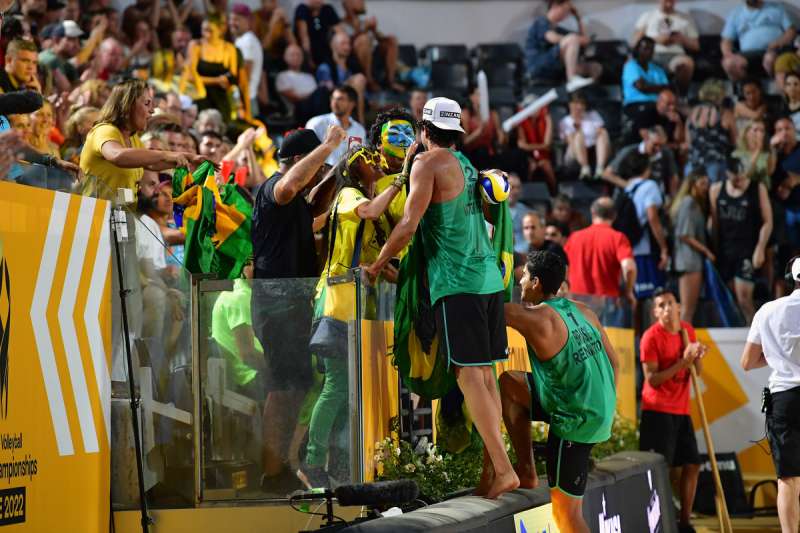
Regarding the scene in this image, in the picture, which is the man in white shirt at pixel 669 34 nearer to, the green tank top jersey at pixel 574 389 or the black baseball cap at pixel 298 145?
the black baseball cap at pixel 298 145

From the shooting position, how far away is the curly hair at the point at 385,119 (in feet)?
21.7

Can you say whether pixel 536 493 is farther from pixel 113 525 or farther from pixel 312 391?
pixel 113 525

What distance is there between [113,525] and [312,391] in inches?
46.9

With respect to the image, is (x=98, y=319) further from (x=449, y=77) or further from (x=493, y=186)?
(x=449, y=77)

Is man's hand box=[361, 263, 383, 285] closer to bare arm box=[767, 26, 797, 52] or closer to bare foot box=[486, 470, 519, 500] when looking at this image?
bare foot box=[486, 470, 519, 500]

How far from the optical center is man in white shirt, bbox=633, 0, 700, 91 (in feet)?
55.2

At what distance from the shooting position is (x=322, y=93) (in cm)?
1429

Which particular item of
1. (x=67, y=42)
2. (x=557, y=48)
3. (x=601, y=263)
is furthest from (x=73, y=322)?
(x=557, y=48)

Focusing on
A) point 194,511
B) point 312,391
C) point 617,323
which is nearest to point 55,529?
point 194,511

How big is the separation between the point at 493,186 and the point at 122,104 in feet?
6.97

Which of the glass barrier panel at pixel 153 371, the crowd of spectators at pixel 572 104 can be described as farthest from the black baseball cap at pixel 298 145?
the crowd of spectators at pixel 572 104

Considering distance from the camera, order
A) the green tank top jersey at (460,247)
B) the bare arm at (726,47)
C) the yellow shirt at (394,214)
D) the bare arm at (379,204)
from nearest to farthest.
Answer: the green tank top jersey at (460,247) → the bare arm at (379,204) → the yellow shirt at (394,214) → the bare arm at (726,47)

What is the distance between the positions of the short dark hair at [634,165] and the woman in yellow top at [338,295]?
7676 millimetres

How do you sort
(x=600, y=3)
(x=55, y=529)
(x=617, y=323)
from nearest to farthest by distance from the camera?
(x=55, y=529), (x=617, y=323), (x=600, y=3)
